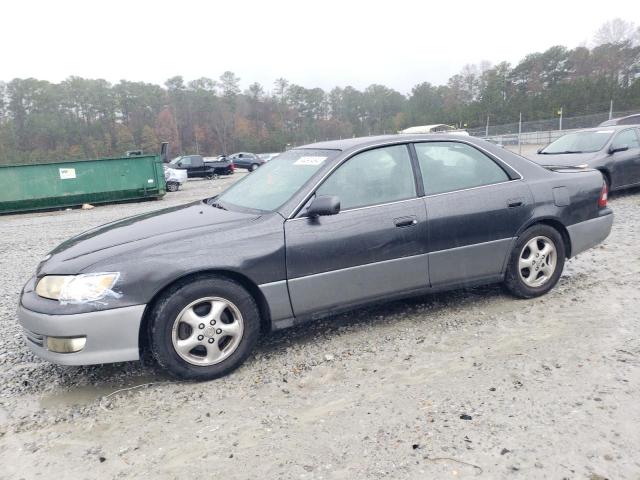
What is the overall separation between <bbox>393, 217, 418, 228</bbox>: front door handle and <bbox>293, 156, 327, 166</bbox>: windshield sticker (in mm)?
751

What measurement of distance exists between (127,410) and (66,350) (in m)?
0.52

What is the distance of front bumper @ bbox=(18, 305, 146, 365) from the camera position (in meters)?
2.88

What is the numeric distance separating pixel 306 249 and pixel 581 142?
26.9 ft

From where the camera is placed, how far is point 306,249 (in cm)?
336

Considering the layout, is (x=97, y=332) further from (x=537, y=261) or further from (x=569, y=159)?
(x=569, y=159)

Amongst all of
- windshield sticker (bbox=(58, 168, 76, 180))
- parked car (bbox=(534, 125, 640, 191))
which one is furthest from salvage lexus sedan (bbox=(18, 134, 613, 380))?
windshield sticker (bbox=(58, 168, 76, 180))

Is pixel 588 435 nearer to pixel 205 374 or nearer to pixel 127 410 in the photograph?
pixel 205 374

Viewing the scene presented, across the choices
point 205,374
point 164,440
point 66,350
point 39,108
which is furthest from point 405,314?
point 39,108

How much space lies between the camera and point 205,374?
314 centimetres

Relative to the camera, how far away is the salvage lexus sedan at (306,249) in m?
2.98

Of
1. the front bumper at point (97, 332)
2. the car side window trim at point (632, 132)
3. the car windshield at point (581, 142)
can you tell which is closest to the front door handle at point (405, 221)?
the front bumper at point (97, 332)

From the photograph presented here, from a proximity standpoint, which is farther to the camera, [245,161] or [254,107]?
[254,107]

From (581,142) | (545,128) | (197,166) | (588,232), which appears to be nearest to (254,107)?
(197,166)

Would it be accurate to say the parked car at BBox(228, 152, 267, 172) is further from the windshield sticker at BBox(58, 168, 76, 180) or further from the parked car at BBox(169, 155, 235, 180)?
the windshield sticker at BBox(58, 168, 76, 180)
